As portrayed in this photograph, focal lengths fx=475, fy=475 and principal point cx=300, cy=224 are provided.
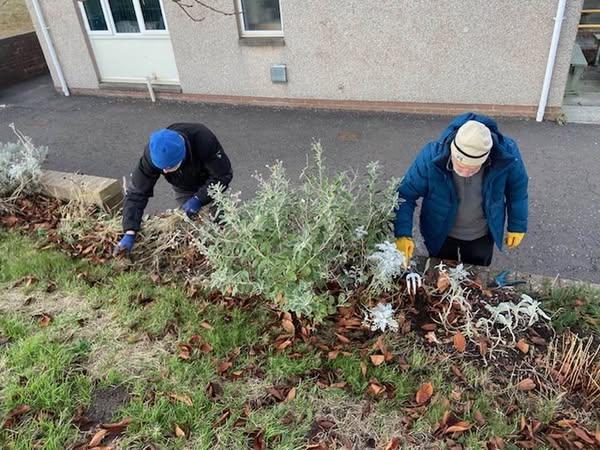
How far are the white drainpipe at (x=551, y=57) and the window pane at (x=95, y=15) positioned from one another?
8.05 metres

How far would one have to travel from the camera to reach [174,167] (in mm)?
3332

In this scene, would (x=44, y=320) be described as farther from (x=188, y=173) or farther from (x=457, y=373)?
(x=457, y=373)

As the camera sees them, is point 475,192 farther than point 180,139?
No

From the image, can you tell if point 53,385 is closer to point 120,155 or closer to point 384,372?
point 384,372

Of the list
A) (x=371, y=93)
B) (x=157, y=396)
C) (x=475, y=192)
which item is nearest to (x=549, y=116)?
(x=371, y=93)

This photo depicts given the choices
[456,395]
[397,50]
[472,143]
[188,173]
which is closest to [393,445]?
[456,395]

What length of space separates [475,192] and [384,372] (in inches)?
50.7

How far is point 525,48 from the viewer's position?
663 cm

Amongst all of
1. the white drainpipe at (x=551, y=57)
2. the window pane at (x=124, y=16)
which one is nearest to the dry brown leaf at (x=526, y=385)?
the white drainpipe at (x=551, y=57)

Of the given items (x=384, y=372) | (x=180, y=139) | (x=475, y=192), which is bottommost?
(x=384, y=372)

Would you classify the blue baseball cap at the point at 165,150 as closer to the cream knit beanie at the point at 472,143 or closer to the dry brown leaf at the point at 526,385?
the cream knit beanie at the point at 472,143

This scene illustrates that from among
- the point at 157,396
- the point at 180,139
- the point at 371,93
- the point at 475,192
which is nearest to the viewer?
the point at 157,396

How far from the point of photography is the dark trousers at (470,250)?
3.30 m

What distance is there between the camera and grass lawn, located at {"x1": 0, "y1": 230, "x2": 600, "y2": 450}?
2.14 m
